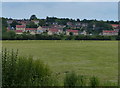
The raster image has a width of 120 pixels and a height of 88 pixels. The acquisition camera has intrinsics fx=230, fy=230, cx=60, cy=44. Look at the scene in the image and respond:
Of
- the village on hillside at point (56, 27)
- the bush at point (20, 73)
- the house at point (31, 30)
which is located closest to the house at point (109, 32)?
the village on hillside at point (56, 27)

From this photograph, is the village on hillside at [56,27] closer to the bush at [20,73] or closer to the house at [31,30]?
the house at [31,30]

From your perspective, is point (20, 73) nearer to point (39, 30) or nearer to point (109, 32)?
point (39, 30)

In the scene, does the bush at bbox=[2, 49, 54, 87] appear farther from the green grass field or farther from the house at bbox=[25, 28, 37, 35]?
the house at bbox=[25, 28, 37, 35]

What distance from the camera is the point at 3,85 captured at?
459 centimetres

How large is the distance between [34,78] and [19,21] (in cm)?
4524

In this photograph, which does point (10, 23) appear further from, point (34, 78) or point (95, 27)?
point (34, 78)

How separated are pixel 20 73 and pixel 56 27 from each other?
197 feet

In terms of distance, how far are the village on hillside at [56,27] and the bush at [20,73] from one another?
149 feet

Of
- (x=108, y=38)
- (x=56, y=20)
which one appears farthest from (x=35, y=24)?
(x=108, y=38)

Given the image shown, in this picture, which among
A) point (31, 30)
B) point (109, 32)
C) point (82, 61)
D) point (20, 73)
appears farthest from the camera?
point (109, 32)

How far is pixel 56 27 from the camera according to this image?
64438 mm

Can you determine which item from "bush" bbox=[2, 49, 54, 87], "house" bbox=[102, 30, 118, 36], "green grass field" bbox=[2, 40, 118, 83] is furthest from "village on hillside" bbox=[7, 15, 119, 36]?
"bush" bbox=[2, 49, 54, 87]

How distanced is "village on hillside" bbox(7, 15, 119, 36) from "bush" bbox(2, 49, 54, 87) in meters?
45.4

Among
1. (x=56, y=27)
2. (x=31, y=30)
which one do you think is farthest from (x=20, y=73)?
(x=56, y=27)
